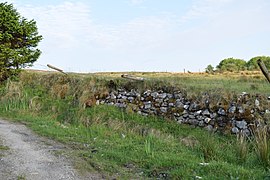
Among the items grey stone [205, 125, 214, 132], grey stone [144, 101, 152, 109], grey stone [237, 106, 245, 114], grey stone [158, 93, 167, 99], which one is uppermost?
grey stone [158, 93, 167, 99]

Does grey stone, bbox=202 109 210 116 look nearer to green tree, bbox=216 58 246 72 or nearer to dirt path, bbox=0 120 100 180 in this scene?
dirt path, bbox=0 120 100 180

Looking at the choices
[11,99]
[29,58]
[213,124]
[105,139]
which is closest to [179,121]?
[213,124]

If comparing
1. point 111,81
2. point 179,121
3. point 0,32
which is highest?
point 0,32

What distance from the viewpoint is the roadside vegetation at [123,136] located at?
21.2ft

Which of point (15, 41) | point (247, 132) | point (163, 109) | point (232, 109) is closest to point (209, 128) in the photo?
point (232, 109)

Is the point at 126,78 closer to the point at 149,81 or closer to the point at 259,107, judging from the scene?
the point at 149,81

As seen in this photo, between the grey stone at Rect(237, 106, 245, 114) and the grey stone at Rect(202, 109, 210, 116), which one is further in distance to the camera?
the grey stone at Rect(202, 109, 210, 116)

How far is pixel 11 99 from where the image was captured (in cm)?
1580

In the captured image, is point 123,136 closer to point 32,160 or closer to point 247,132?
point 32,160

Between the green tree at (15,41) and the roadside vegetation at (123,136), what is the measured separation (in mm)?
802

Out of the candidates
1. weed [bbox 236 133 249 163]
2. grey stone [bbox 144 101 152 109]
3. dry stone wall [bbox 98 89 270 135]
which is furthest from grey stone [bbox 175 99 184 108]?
weed [bbox 236 133 249 163]

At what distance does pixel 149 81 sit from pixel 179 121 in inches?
129

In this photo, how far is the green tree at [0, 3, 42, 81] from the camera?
1756 centimetres

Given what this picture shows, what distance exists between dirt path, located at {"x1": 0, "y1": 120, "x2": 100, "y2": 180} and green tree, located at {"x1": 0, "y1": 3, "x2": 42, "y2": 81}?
8.99m
